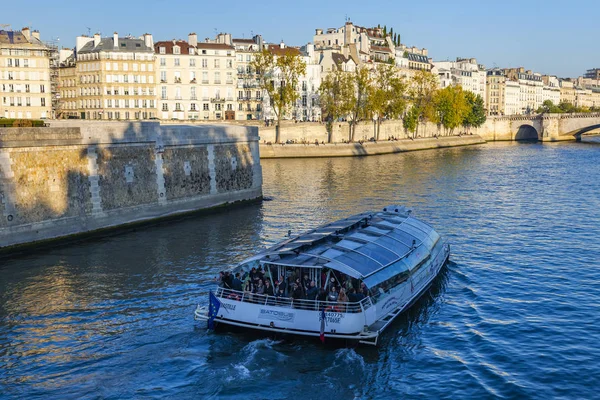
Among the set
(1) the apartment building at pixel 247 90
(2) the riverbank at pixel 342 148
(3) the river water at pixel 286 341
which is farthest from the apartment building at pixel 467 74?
(3) the river water at pixel 286 341

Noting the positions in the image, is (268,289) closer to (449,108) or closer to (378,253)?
(378,253)

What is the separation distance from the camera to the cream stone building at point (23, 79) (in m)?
78.4

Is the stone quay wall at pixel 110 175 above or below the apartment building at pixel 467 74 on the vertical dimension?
below

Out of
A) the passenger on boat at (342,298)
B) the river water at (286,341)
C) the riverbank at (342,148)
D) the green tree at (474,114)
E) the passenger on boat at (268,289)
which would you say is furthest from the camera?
the green tree at (474,114)

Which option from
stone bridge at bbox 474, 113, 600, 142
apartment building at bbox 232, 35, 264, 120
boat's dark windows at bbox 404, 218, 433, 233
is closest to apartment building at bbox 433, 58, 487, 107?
stone bridge at bbox 474, 113, 600, 142

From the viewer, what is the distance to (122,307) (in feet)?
79.5

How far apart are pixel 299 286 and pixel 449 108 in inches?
4142

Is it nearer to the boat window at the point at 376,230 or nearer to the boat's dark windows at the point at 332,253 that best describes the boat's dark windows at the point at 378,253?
the boat's dark windows at the point at 332,253

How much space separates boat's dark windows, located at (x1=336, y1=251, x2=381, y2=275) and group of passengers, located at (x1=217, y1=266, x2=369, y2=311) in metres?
0.40

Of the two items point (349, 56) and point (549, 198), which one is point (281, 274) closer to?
point (549, 198)

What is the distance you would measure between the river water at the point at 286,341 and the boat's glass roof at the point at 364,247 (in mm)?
1925

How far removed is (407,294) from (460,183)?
37.7 meters

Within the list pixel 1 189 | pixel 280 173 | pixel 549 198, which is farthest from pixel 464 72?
pixel 1 189

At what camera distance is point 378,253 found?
2316 centimetres
